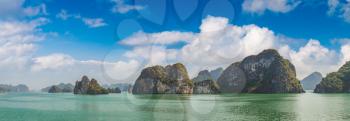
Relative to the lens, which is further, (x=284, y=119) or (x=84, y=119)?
(x=84, y=119)

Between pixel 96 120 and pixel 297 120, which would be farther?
pixel 96 120

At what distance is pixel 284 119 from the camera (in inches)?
2299

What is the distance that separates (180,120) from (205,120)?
12.5ft

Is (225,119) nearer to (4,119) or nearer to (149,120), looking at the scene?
(149,120)

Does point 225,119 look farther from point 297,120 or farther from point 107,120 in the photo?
point 107,120

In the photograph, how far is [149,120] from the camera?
193 feet

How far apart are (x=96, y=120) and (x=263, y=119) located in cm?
2623

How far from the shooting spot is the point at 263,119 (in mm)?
58688

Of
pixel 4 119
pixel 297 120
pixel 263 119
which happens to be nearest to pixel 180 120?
pixel 263 119

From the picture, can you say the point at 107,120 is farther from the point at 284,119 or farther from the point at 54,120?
the point at 284,119

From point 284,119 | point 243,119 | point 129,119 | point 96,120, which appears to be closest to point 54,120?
point 96,120

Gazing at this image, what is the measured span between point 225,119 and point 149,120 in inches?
461

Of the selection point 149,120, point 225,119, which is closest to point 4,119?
point 149,120

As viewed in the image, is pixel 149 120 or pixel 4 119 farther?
pixel 4 119
